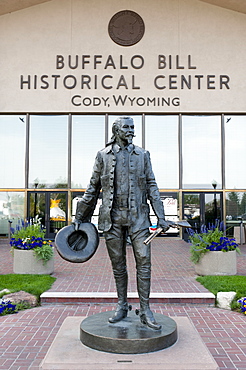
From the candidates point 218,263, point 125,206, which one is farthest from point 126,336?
point 218,263

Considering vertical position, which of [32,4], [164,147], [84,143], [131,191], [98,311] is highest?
[32,4]

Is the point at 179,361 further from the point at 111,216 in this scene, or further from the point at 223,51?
the point at 223,51

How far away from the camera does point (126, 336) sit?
11.4ft

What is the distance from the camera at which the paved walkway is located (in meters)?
3.81

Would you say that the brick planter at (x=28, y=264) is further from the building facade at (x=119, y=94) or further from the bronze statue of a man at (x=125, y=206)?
the building facade at (x=119, y=94)

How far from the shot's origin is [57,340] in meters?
3.67

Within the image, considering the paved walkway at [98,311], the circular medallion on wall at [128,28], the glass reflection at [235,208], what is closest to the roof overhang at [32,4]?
the circular medallion on wall at [128,28]

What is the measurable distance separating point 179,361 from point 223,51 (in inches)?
588

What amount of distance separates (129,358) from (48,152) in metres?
13.3

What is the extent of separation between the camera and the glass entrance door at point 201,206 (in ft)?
51.3

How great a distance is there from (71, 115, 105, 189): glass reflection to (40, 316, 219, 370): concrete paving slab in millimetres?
12265

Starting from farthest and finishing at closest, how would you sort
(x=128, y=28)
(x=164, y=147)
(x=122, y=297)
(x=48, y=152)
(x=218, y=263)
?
(x=164, y=147) → (x=48, y=152) → (x=128, y=28) → (x=218, y=263) → (x=122, y=297)

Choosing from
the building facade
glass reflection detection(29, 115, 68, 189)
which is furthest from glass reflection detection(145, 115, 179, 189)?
glass reflection detection(29, 115, 68, 189)

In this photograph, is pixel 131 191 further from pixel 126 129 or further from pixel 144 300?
pixel 144 300
